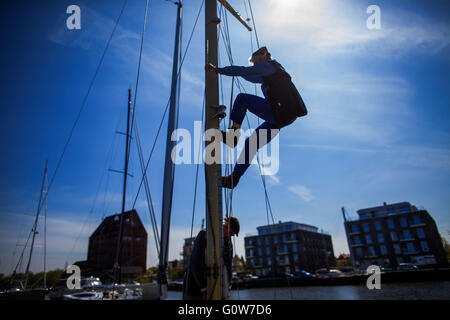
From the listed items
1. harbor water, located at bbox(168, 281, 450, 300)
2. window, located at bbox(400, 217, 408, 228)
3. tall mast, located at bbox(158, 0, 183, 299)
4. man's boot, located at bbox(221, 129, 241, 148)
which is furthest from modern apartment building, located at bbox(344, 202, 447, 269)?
man's boot, located at bbox(221, 129, 241, 148)

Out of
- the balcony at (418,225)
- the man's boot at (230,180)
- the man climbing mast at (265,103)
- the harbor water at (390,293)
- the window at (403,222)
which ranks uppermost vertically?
the window at (403,222)

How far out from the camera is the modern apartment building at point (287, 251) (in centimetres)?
5297

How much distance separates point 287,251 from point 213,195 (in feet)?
189

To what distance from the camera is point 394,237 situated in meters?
45.4

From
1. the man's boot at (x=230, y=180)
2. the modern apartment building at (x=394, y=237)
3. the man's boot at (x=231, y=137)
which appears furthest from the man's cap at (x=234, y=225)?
the modern apartment building at (x=394, y=237)

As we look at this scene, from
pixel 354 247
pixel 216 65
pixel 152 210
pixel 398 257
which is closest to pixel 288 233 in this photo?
pixel 354 247

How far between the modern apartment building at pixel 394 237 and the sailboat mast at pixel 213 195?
5105 cm

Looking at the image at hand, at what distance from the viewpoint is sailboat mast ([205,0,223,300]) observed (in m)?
2.07

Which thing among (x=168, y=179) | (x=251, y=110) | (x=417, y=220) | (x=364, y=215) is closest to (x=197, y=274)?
(x=251, y=110)

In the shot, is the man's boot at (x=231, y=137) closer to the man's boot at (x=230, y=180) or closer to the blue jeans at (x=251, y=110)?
the blue jeans at (x=251, y=110)

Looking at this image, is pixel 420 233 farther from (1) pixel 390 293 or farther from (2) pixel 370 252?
(1) pixel 390 293

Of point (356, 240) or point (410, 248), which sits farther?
point (356, 240)

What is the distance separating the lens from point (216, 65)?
2.86 metres
